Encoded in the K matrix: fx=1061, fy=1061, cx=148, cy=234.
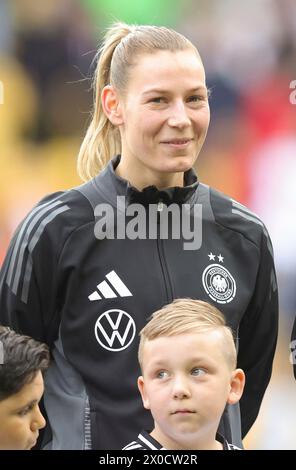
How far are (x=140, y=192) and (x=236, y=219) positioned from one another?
289mm

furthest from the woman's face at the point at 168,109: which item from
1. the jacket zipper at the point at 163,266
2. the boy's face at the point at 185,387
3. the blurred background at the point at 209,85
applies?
the blurred background at the point at 209,85

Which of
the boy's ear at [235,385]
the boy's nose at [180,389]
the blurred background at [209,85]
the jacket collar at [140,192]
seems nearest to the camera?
the boy's nose at [180,389]

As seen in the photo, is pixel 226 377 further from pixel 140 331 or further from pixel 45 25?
pixel 45 25

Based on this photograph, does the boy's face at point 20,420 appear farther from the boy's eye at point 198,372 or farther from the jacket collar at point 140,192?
the jacket collar at point 140,192

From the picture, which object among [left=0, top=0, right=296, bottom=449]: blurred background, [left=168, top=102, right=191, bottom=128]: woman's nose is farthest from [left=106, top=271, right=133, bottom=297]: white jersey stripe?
[left=0, top=0, right=296, bottom=449]: blurred background

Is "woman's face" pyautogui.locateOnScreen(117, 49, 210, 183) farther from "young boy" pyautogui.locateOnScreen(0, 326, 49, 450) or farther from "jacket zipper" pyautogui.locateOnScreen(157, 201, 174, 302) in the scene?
"young boy" pyautogui.locateOnScreen(0, 326, 49, 450)

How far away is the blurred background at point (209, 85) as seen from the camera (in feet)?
16.3

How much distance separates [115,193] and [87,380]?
0.47 meters

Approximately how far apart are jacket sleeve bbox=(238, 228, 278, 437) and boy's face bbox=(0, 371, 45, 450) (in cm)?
72

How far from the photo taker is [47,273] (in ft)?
8.41

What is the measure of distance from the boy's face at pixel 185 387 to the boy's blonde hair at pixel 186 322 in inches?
0.7

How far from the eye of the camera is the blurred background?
496cm

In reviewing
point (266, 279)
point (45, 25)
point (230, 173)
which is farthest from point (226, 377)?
point (45, 25)
